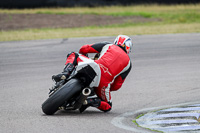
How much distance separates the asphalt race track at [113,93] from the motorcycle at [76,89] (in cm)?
17

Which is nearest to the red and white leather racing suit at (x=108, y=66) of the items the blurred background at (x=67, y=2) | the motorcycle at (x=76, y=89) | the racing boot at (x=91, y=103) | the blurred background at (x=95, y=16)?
the racing boot at (x=91, y=103)

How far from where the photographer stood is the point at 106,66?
6.50 metres

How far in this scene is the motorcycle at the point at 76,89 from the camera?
6082 mm

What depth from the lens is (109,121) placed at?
6.05m

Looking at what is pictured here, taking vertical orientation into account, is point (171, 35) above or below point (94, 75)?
below

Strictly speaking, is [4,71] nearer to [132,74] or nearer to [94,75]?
[132,74]

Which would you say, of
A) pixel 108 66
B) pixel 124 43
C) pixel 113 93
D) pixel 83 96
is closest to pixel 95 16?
pixel 113 93

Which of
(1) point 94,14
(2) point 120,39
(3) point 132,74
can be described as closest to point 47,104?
(2) point 120,39

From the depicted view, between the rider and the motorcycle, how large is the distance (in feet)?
0.58

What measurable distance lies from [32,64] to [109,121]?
20.1ft

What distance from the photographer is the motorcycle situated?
239 inches

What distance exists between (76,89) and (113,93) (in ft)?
7.74

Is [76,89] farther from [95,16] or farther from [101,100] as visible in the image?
[95,16]

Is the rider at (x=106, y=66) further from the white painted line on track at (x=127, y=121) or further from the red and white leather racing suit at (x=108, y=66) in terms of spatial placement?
the white painted line on track at (x=127, y=121)
